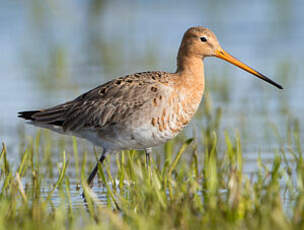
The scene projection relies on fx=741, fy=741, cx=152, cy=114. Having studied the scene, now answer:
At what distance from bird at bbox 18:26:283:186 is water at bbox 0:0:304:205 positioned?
63.0 inches

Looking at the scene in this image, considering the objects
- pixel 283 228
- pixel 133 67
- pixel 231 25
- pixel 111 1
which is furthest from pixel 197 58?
pixel 111 1

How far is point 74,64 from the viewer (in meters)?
15.4

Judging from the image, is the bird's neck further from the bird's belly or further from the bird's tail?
the bird's tail

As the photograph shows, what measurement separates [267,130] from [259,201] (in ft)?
15.1

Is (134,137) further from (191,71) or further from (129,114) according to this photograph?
(191,71)

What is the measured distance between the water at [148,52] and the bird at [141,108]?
1.60 m

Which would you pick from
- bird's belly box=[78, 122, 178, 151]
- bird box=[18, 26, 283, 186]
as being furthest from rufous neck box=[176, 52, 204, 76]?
bird's belly box=[78, 122, 178, 151]

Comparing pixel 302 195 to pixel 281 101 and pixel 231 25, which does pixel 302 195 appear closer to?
pixel 281 101

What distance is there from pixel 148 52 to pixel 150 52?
0.11 m

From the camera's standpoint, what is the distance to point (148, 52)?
15781 mm

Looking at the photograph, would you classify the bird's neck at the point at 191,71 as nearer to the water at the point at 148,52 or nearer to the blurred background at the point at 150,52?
the blurred background at the point at 150,52

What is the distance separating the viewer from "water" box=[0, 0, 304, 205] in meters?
11.5

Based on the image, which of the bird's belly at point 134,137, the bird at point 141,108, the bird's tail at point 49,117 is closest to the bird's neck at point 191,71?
the bird at point 141,108

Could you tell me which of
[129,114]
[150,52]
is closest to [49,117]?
[129,114]
